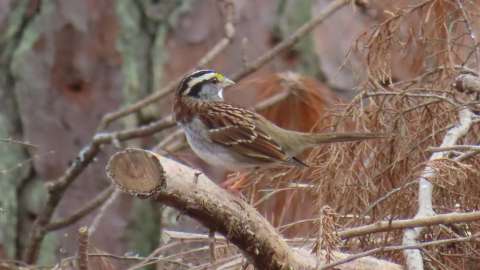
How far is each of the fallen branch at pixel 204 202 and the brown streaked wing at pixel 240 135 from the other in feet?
1.68

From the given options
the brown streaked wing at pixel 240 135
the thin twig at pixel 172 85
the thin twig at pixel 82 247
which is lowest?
the thin twig at pixel 82 247

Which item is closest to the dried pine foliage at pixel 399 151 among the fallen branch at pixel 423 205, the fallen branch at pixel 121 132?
the fallen branch at pixel 423 205

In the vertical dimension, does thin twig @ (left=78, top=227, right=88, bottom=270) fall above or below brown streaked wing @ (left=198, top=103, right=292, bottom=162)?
below

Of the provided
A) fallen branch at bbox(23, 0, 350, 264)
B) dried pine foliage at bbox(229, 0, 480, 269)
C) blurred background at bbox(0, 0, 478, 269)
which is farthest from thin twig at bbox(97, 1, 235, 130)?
dried pine foliage at bbox(229, 0, 480, 269)

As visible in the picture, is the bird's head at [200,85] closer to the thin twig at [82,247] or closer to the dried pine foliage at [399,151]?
the dried pine foliage at [399,151]

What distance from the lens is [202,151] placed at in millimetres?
4406

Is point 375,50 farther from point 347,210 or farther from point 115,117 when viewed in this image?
point 115,117

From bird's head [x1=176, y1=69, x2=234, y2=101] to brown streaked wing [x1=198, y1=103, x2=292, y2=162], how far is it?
0.29 feet

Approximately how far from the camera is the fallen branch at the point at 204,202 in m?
3.51

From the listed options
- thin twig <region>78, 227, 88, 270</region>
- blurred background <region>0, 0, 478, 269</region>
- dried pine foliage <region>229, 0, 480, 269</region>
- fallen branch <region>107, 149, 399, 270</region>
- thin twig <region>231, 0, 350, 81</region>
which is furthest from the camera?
blurred background <region>0, 0, 478, 269</region>

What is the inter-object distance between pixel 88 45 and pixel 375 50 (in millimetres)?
1569

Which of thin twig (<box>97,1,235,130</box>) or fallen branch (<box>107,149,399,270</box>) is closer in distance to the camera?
fallen branch (<box>107,149,399,270</box>)

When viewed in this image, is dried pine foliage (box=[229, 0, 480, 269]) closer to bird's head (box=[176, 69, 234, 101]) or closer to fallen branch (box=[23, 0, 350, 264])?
bird's head (box=[176, 69, 234, 101])

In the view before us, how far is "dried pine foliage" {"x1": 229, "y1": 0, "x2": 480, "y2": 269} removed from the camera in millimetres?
4293
